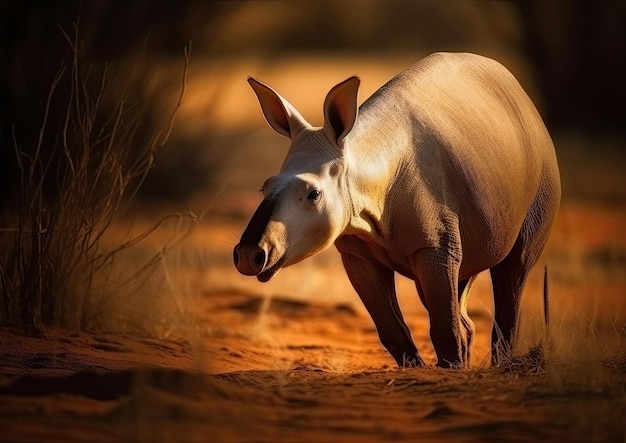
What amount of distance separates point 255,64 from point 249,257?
7306mm

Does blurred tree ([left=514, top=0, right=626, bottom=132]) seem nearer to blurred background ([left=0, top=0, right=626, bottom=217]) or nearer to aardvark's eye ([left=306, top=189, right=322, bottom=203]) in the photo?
blurred background ([left=0, top=0, right=626, bottom=217])

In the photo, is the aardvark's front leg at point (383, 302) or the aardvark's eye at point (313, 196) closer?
the aardvark's eye at point (313, 196)

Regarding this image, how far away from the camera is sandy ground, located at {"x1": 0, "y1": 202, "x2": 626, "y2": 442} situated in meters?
4.71

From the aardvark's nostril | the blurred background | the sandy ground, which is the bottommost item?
the sandy ground

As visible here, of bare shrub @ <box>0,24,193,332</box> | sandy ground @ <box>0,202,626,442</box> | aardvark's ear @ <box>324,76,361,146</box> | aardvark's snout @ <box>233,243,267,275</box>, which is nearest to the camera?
sandy ground @ <box>0,202,626,442</box>

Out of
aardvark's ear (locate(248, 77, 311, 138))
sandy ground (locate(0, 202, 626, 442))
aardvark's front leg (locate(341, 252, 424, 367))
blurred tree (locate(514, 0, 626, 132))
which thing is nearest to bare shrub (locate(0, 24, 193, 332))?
sandy ground (locate(0, 202, 626, 442))

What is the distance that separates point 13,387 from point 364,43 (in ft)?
69.8

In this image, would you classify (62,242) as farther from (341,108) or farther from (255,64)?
(255,64)

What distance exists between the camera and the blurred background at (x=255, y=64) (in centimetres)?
820

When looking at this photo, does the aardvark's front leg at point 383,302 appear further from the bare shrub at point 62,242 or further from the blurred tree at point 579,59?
the blurred tree at point 579,59

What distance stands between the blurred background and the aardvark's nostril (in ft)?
6.85

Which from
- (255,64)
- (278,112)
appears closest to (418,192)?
(278,112)

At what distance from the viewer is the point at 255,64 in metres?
12.4

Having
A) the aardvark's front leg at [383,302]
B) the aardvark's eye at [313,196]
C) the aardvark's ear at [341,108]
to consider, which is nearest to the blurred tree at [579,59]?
the aardvark's front leg at [383,302]
